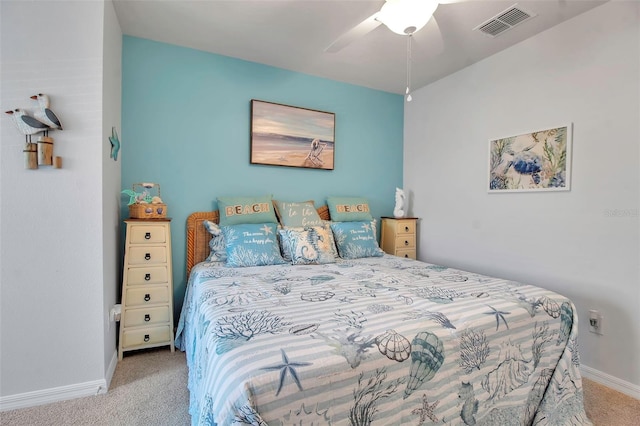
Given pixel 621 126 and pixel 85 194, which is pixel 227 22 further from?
pixel 621 126

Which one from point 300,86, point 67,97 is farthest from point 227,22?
point 67,97

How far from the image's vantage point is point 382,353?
1059 millimetres

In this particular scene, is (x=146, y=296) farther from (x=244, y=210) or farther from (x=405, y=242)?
(x=405, y=242)

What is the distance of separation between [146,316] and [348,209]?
2.04 meters

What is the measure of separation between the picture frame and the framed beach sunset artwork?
1.62 meters

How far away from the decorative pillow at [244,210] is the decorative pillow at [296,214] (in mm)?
101

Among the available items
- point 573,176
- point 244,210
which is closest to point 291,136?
point 244,210

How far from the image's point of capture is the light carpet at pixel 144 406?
1.58m

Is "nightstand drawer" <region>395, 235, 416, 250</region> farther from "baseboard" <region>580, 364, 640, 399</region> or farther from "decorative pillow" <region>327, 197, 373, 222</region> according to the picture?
"baseboard" <region>580, 364, 640, 399</region>

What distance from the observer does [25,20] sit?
5.41 feet

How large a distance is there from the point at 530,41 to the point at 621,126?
1.00m

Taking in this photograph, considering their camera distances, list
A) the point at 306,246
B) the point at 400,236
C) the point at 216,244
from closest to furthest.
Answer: the point at 306,246 < the point at 216,244 < the point at 400,236

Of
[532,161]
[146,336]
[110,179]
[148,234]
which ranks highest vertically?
[532,161]

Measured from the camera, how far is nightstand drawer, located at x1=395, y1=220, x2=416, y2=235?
339 centimetres
